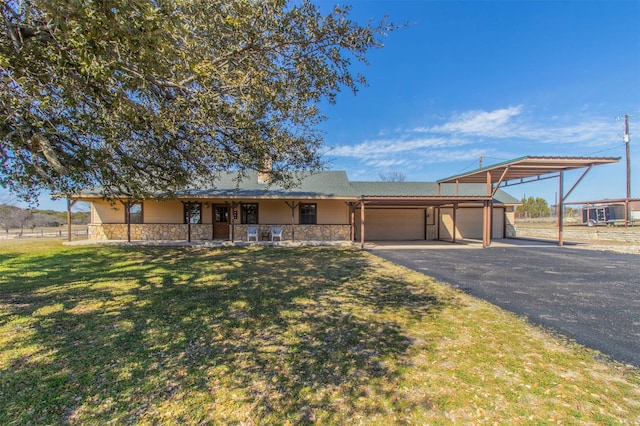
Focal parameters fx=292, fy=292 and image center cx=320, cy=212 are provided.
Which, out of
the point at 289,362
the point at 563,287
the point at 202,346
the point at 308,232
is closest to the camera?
the point at 289,362

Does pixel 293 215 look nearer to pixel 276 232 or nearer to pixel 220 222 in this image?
pixel 276 232

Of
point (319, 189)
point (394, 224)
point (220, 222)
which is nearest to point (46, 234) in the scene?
point (220, 222)

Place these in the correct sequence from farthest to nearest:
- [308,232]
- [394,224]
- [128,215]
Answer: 1. [394,224]
2. [308,232]
3. [128,215]

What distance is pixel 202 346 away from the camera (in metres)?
3.23

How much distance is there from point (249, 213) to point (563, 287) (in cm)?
1249

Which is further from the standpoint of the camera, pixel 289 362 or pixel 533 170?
pixel 533 170

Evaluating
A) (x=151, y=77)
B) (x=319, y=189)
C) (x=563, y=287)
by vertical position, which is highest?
(x=151, y=77)

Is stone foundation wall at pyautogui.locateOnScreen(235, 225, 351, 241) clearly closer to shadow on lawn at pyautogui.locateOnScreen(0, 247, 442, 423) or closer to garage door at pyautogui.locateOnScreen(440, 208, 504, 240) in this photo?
garage door at pyautogui.locateOnScreen(440, 208, 504, 240)

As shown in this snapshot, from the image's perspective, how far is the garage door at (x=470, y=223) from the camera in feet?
56.9

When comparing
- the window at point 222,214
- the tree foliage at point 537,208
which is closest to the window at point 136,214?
the window at point 222,214

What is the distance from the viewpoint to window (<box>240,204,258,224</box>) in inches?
585

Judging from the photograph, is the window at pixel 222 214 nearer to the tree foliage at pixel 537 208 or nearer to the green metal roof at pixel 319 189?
the green metal roof at pixel 319 189

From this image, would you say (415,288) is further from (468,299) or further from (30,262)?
(30,262)

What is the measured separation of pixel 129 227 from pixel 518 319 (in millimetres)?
15005
